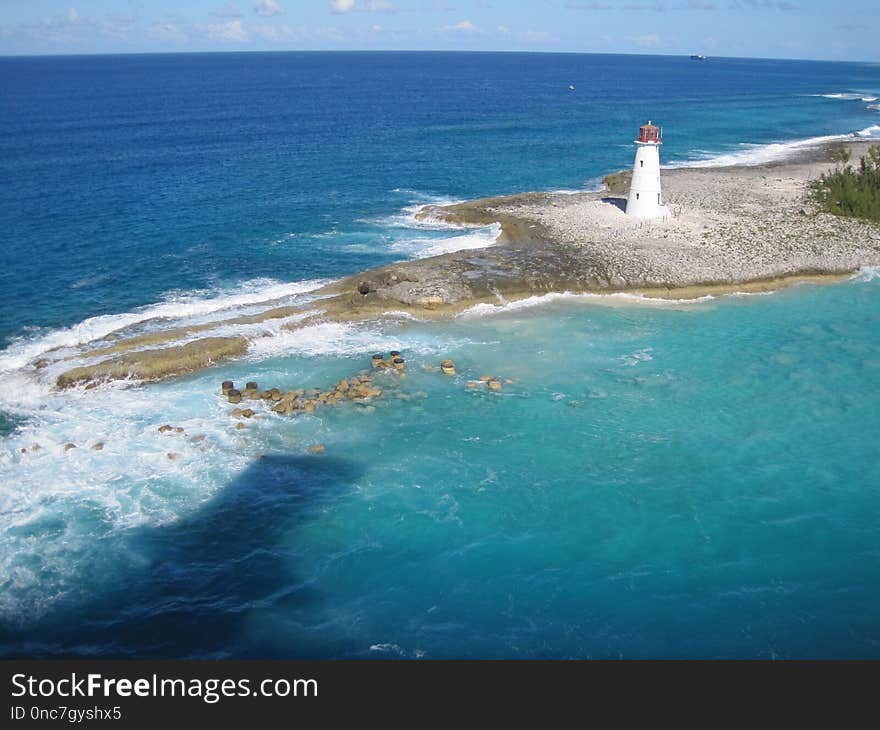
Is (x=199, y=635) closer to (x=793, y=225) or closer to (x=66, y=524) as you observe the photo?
(x=66, y=524)

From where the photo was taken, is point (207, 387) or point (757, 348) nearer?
point (207, 387)

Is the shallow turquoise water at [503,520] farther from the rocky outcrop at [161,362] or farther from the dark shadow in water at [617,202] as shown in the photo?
the dark shadow in water at [617,202]

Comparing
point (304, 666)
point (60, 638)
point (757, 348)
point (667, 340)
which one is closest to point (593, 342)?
point (667, 340)

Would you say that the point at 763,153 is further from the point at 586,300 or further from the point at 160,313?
the point at 160,313

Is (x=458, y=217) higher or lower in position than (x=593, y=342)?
Result: higher

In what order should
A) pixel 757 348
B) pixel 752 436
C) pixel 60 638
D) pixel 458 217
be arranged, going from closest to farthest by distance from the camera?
pixel 60 638 → pixel 752 436 → pixel 757 348 → pixel 458 217

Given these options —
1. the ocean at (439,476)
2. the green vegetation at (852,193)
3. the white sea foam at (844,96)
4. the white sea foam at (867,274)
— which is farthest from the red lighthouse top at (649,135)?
the white sea foam at (844,96)

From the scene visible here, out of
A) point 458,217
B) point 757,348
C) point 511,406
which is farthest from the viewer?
→ point 458,217
